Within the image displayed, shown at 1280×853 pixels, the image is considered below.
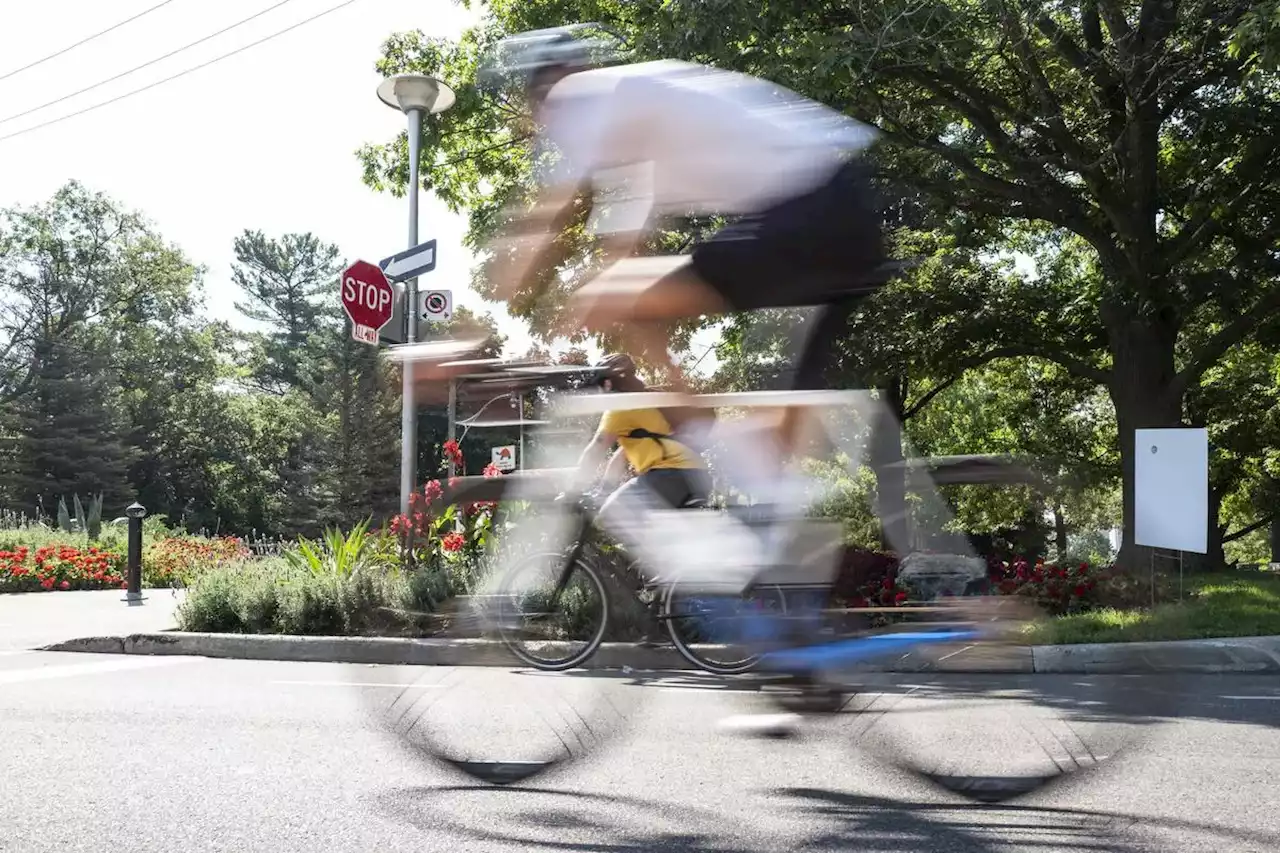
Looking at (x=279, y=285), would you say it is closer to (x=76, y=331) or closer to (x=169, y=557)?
(x=76, y=331)

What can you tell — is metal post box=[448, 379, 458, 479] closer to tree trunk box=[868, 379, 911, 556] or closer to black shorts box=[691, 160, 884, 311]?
black shorts box=[691, 160, 884, 311]

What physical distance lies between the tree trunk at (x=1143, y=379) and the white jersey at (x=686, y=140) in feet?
37.2

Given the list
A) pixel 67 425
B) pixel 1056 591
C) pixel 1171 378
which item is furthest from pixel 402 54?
pixel 67 425

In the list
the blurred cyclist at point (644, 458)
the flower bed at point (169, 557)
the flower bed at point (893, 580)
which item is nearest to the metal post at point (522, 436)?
the blurred cyclist at point (644, 458)

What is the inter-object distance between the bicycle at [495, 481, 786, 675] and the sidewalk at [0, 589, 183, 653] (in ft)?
18.9

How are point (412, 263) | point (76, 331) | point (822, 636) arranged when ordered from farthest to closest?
1. point (76, 331)
2. point (412, 263)
3. point (822, 636)

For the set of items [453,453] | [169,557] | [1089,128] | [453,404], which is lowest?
[169,557]

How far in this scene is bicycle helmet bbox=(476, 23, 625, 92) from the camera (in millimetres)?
3164

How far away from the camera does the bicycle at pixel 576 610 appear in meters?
3.83

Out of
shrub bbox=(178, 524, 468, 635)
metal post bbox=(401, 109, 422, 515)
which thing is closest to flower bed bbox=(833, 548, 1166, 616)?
metal post bbox=(401, 109, 422, 515)

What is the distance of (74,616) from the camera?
10.7 m

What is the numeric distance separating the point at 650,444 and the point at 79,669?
17.8 feet

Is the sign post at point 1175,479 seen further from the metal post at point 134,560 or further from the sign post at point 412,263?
the metal post at point 134,560

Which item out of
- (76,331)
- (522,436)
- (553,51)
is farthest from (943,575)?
(76,331)
